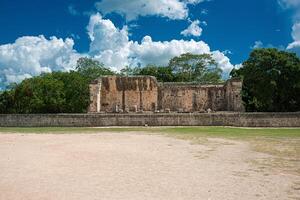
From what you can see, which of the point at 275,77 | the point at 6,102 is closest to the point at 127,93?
the point at 6,102

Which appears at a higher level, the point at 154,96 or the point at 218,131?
the point at 154,96

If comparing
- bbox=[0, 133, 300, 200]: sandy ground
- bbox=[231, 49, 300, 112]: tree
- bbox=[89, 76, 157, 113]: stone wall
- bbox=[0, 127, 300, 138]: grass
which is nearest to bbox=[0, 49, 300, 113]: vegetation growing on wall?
bbox=[231, 49, 300, 112]: tree

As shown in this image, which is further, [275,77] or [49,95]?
[49,95]

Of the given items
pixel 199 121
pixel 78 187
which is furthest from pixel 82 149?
pixel 199 121

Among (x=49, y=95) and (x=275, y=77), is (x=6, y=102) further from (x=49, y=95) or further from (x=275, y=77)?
(x=275, y=77)

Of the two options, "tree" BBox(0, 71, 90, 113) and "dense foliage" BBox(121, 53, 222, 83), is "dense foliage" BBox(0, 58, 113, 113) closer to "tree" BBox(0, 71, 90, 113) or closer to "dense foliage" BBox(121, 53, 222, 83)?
"tree" BBox(0, 71, 90, 113)

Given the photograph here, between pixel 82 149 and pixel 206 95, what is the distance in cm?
2460

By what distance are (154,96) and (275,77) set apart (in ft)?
37.4

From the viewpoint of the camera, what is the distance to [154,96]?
36.0 m

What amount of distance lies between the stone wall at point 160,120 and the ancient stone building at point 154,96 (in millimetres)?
7489

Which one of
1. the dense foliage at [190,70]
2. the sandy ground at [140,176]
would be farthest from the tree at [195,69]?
the sandy ground at [140,176]

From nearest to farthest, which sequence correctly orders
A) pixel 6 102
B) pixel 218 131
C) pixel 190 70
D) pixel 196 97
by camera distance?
pixel 218 131, pixel 196 97, pixel 6 102, pixel 190 70

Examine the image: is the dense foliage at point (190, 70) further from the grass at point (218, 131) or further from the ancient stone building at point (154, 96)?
the grass at point (218, 131)

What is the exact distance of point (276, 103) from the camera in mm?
33438
